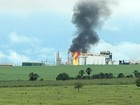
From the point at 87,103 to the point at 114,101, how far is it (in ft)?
20.0

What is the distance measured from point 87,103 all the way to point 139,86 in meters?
44.7

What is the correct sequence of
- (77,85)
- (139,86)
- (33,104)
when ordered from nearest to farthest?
(33,104) → (77,85) → (139,86)

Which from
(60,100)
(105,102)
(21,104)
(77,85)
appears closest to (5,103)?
(21,104)

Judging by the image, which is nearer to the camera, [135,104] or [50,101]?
[135,104]

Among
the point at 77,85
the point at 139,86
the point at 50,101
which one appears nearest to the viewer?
the point at 50,101

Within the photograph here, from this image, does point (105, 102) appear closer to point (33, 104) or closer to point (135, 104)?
point (135, 104)

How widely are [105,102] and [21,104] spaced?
13.5 meters

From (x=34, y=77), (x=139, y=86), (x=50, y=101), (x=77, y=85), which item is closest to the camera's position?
(x=50, y=101)

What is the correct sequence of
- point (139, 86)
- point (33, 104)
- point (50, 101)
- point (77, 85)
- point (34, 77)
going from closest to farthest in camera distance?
1. point (33, 104)
2. point (50, 101)
3. point (77, 85)
4. point (139, 86)
5. point (34, 77)

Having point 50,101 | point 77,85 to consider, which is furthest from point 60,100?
point 77,85

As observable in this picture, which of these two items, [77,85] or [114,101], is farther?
[77,85]

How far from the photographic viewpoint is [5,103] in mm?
77750

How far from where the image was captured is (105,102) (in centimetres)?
7988

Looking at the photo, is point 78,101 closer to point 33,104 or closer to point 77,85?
point 33,104
